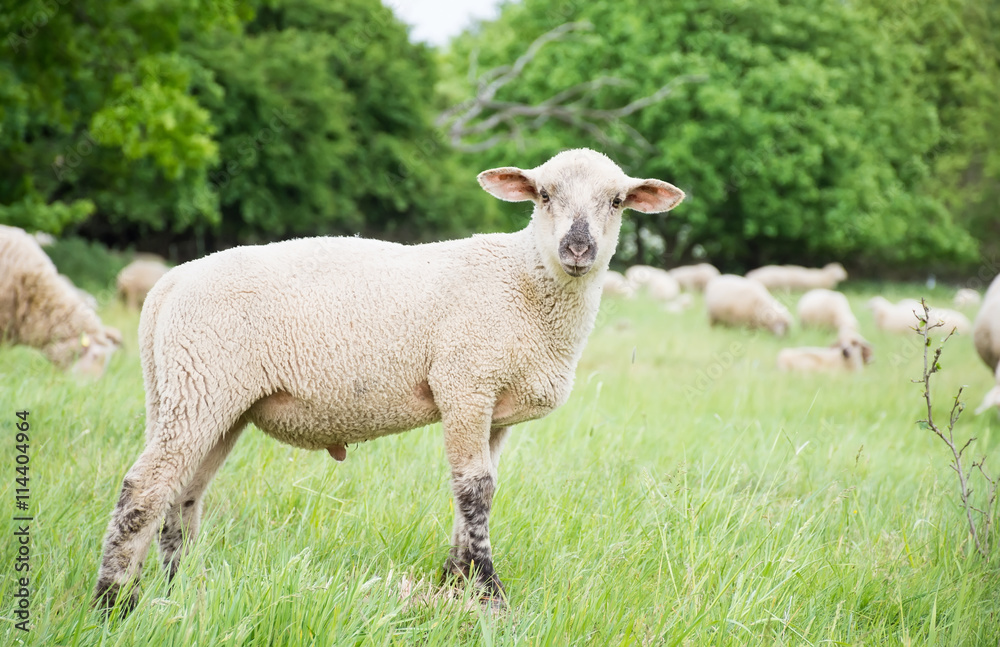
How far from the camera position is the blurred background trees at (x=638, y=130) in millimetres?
17250

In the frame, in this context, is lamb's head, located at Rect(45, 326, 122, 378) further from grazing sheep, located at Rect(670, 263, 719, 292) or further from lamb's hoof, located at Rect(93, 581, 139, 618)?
grazing sheep, located at Rect(670, 263, 719, 292)

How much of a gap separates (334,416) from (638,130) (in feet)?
84.0

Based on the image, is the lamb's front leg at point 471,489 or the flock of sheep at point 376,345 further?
the lamb's front leg at point 471,489

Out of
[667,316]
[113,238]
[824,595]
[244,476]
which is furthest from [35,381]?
[113,238]

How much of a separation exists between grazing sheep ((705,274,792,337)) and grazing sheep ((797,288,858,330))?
730mm

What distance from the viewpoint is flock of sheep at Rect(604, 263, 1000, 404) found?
7.68m

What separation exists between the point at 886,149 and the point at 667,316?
18.2m

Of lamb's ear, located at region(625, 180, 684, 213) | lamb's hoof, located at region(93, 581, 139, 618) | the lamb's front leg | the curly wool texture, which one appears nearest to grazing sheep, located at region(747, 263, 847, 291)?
lamb's ear, located at region(625, 180, 684, 213)

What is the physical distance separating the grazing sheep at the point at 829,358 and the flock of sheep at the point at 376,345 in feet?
23.6

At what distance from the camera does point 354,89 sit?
21578mm

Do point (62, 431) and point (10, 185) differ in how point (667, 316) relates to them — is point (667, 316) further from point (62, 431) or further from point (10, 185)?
point (62, 431)

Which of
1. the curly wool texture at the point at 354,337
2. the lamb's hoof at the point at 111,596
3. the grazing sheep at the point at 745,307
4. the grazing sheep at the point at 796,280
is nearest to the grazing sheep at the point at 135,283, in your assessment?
the grazing sheep at the point at 745,307

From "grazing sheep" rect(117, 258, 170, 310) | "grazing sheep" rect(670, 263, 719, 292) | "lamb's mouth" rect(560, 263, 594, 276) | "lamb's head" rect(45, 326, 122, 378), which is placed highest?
"lamb's mouth" rect(560, 263, 594, 276)

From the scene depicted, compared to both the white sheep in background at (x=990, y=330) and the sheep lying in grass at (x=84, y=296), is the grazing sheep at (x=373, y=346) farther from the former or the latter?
the white sheep in background at (x=990, y=330)
